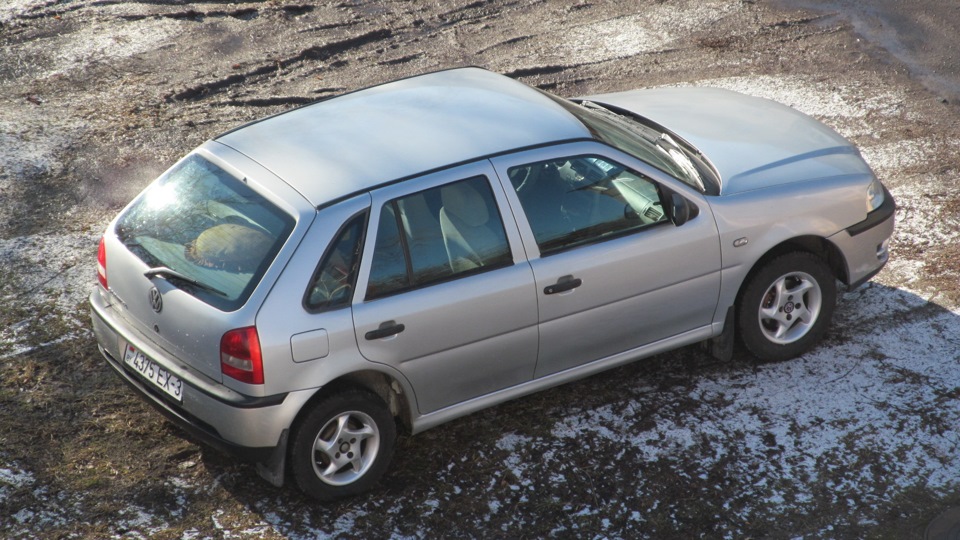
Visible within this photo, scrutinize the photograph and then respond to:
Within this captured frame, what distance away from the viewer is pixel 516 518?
16.8 ft

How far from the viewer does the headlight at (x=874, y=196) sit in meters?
6.32

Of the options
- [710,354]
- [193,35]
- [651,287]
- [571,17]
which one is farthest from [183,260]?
[571,17]

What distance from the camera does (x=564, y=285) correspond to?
541 cm

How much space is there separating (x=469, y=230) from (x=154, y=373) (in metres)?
1.77

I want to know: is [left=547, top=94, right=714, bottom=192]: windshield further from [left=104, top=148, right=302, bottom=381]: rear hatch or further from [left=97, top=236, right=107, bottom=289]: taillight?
[left=97, top=236, right=107, bottom=289]: taillight

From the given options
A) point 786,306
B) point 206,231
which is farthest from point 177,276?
point 786,306

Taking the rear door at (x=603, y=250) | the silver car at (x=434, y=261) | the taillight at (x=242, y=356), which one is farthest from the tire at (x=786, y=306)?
the taillight at (x=242, y=356)

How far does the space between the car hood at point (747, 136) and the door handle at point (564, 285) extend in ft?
3.86

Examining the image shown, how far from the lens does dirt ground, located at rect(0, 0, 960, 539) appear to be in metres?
5.16

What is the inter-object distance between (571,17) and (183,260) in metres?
7.58

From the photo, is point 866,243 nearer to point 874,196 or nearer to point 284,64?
point 874,196

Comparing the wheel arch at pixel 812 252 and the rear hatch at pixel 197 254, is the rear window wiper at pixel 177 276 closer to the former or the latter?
the rear hatch at pixel 197 254

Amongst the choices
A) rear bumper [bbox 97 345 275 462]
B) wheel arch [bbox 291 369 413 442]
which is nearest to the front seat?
wheel arch [bbox 291 369 413 442]

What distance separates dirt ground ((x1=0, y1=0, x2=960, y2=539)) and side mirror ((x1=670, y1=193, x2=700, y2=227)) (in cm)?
112
